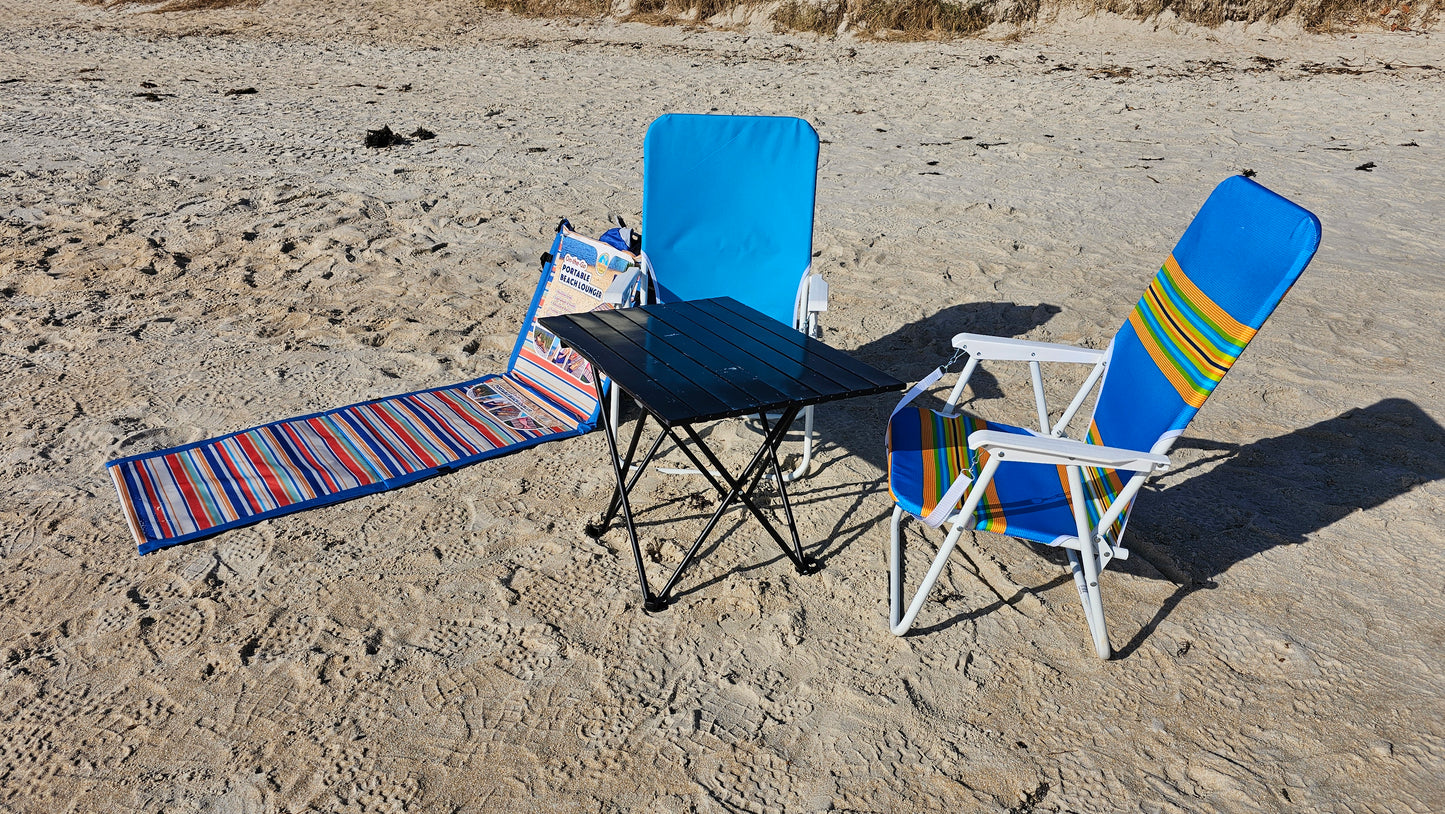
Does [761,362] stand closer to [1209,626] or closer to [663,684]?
[663,684]

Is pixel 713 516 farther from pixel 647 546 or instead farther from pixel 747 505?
pixel 647 546

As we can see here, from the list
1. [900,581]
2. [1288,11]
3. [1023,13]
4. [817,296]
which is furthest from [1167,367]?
[1288,11]

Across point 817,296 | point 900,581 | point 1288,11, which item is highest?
point 1288,11

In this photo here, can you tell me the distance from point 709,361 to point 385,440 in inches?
61.9

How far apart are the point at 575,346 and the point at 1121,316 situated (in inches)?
132

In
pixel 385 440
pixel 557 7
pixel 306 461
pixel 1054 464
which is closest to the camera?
pixel 1054 464

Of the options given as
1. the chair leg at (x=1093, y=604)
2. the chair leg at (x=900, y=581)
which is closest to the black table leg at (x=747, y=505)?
the chair leg at (x=900, y=581)

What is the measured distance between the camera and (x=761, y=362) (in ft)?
9.07

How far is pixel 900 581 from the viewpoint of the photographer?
2.87 meters

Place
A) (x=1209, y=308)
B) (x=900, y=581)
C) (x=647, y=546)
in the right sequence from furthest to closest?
(x=647, y=546) < (x=900, y=581) < (x=1209, y=308)

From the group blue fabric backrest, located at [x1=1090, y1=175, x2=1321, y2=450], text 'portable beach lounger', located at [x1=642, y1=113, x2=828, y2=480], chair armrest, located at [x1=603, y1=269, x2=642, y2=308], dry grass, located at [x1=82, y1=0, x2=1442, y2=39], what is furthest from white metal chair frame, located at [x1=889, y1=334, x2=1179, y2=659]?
dry grass, located at [x1=82, y1=0, x2=1442, y2=39]

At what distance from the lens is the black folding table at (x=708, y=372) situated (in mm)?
2467

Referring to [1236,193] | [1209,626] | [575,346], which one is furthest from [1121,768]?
[575,346]

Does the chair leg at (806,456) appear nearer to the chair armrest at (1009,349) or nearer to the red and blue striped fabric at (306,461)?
the chair armrest at (1009,349)
